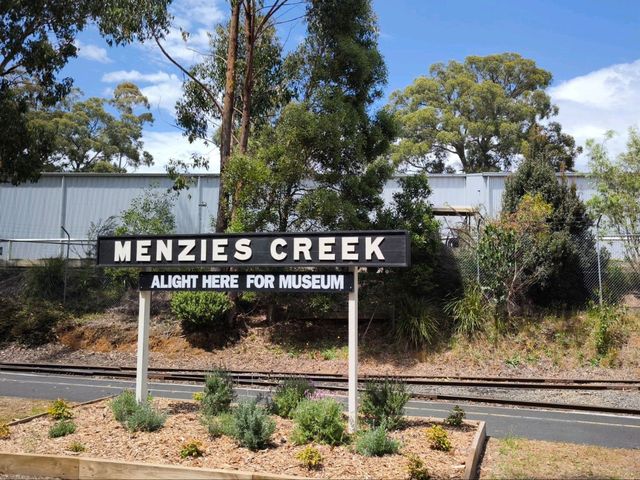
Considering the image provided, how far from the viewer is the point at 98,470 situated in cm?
685

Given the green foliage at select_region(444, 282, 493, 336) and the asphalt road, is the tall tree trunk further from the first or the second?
the green foliage at select_region(444, 282, 493, 336)

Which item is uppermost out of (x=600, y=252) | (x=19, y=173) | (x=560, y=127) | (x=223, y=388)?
(x=560, y=127)

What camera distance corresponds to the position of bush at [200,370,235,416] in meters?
8.98

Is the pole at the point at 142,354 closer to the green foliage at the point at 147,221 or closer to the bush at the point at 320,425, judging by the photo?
the bush at the point at 320,425

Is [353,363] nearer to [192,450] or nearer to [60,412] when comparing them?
[192,450]

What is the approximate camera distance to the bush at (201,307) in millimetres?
19500

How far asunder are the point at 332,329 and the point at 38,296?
39.1ft

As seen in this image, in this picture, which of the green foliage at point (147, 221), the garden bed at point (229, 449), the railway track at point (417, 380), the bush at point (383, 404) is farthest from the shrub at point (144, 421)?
the green foliage at point (147, 221)

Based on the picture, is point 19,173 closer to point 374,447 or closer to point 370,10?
point 370,10

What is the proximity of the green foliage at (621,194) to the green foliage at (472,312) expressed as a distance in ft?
14.4

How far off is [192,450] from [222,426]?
83 cm

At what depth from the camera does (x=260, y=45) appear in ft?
72.0

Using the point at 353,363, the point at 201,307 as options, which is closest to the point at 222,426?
the point at 353,363

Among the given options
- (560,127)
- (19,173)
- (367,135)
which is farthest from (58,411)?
(560,127)
